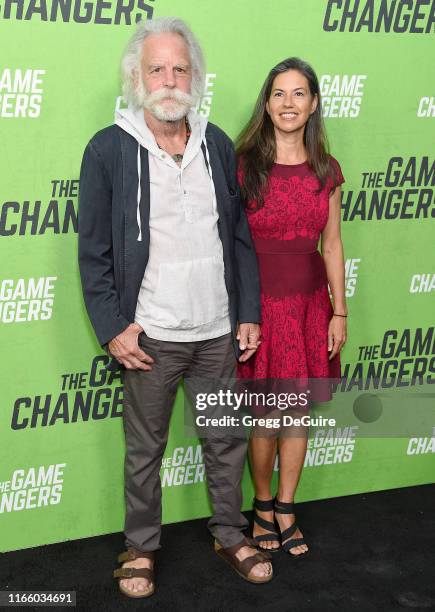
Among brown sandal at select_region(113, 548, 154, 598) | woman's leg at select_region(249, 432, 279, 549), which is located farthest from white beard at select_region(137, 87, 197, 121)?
brown sandal at select_region(113, 548, 154, 598)

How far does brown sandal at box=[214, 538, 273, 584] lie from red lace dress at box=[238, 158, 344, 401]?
1.93 feet

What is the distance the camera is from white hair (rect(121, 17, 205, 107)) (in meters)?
2.16

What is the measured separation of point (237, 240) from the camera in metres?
2.37

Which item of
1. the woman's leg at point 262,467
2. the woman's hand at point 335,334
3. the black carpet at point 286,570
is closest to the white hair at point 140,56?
the woman's hand at point 335,334

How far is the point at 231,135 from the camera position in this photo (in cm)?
260

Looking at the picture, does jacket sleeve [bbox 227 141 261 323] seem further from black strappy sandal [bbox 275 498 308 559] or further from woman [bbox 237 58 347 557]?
black strappy sandal [bbox 275 498 308 559]

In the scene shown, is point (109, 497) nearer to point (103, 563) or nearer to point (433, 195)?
point (103, 563)

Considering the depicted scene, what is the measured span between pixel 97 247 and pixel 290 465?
3.61 feet

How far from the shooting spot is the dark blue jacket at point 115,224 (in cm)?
213

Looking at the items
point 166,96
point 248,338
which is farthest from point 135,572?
point 166,96

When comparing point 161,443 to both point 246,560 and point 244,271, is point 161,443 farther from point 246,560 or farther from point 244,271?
point 244,271

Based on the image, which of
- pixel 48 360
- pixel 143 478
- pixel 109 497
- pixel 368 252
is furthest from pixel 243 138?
pixel 109 497

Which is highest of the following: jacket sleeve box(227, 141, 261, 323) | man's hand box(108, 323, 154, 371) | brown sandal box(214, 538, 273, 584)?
jacket sleeve box(227, 141, 261, 323)

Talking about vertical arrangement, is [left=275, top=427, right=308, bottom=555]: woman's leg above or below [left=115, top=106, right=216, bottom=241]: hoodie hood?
below
